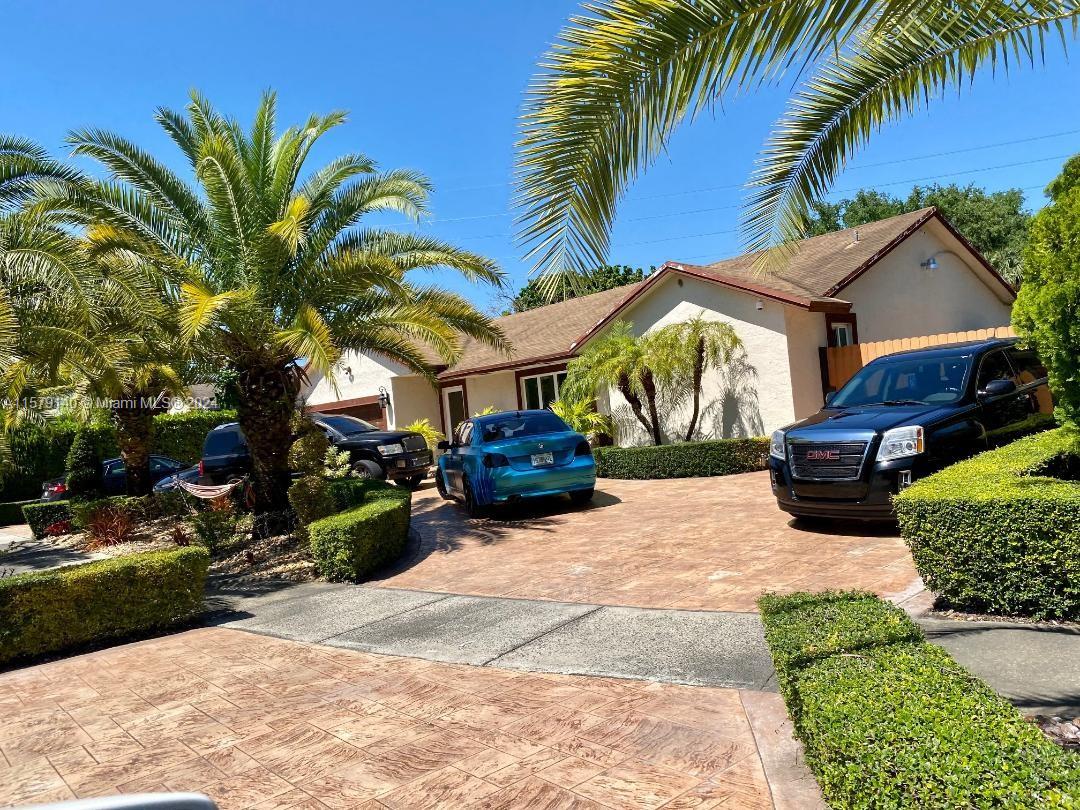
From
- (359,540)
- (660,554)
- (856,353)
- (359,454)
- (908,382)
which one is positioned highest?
(856,353)

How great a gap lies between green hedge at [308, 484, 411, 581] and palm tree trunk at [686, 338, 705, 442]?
27.7 ft

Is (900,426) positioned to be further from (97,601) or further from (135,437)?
(135,437)

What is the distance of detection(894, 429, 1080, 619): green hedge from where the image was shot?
16.8 feet

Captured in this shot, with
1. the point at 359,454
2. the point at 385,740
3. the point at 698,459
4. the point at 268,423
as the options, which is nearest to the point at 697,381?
the point at 698,459

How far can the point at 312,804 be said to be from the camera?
378cm

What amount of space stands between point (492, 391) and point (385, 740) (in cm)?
1984

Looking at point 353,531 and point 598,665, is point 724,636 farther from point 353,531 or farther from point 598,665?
point 353,531

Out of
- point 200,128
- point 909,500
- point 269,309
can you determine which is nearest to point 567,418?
point 269,309

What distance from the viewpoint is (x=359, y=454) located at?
17.4 metres

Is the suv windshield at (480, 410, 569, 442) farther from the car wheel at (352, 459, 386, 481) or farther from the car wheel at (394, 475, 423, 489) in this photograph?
the car wheel at (394, 475, 423, 489)

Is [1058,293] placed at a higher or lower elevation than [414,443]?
higher

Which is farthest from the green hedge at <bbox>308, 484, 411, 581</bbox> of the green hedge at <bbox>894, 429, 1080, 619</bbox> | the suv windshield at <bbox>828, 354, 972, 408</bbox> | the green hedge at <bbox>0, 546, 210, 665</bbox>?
the green hedge at <bbox>894, 429, 1080, 619</bbox>

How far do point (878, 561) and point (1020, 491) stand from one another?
2.01 m

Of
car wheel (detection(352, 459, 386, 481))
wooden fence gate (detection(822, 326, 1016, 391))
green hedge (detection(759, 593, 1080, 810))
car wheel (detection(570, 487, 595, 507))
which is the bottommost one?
car wheel (detection(570, 487, 595, 507))
